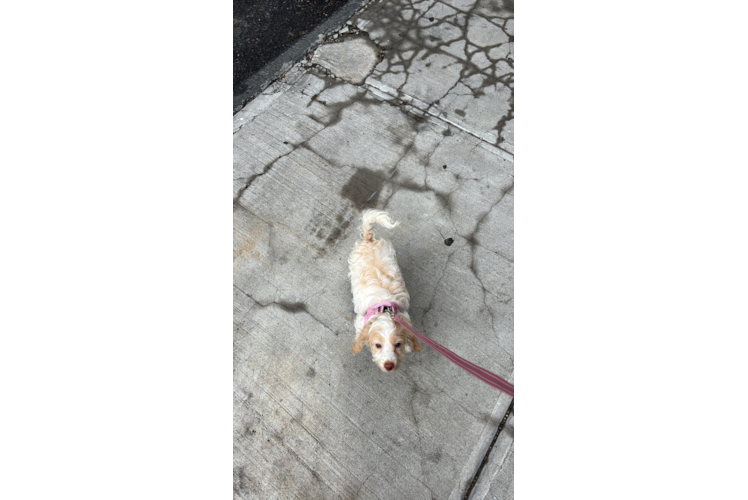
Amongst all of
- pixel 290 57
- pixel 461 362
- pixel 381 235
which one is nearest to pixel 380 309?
pixel 461 362

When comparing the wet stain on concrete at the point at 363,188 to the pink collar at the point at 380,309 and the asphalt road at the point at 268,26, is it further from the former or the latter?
the asphalt road at the point at 268,26

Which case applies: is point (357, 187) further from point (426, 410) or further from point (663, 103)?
point (663, 103)

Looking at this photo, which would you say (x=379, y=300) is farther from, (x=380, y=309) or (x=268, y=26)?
(x=268, y=26)

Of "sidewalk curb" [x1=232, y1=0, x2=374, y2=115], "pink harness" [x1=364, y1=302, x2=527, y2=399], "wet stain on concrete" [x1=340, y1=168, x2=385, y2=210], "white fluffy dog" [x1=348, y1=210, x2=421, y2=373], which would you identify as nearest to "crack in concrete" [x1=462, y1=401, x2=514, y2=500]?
"pink harness" [x1=364, y1=302, x2=527, y2=399]

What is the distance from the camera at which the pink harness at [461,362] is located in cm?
196

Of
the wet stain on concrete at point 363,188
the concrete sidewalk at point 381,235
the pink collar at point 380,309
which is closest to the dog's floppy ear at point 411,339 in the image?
the pink collar at point 380,309

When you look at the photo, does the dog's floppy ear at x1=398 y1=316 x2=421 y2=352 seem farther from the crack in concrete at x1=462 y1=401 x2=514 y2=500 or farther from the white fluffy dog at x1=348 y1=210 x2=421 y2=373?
the crack in concrete at x1=462 y1=401 x2=514 y2=500

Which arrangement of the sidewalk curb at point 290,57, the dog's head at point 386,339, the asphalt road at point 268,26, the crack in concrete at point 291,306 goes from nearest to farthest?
1. the dog's head at point 386,339
2. the crack in concrete at point 291,306
3. the sidewalk curb at point 290,57
4. the asphalt road at point 268,26

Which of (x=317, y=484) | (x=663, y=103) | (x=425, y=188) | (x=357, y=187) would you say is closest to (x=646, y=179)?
(x=663, y=103)

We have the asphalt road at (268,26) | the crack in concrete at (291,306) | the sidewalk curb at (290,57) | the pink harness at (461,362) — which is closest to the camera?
the pink harness at (461,362)

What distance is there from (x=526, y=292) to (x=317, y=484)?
2.07m

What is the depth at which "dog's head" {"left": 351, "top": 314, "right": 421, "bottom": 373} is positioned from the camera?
8.40 ft

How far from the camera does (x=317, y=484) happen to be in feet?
8.77

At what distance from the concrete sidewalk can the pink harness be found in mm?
520
